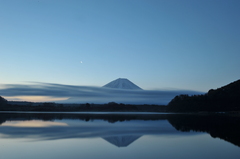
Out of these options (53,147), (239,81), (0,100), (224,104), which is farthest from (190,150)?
(0,100)

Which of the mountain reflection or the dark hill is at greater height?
the dark hill

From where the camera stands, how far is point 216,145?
568 inches

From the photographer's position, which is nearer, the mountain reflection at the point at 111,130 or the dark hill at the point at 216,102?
the mountain reflection at the point at 111,130

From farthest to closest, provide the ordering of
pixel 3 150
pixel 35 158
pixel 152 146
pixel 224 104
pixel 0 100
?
1. pixel 0 100
2. pixel 224 104
3. pixel 152 146
4. pixel 3 150
5. pixel 35 158

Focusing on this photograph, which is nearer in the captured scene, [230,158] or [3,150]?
[230,158]

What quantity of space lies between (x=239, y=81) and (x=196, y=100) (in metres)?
17.3

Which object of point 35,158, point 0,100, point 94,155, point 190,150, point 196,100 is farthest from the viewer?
point 0,100

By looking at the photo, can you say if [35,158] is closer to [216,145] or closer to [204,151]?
[204,151]

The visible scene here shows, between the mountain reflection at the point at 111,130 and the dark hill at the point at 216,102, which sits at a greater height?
the dark hill at the point at 216,102

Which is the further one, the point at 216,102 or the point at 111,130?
the point at 216,102

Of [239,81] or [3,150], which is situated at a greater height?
[239,81]

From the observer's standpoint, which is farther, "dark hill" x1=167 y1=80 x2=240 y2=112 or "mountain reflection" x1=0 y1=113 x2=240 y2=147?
"dark hill" x1=167 y1=80 x2=240 y2=112

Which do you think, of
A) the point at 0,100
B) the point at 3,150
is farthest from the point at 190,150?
the point at 0,100

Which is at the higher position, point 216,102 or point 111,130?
point 216,102
